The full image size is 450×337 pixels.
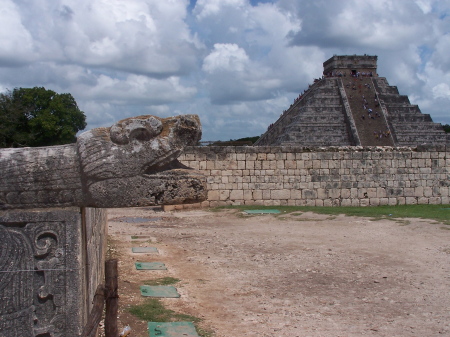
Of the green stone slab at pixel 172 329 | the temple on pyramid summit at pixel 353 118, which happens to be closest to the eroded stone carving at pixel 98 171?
the green stone slab at pixel 172 329

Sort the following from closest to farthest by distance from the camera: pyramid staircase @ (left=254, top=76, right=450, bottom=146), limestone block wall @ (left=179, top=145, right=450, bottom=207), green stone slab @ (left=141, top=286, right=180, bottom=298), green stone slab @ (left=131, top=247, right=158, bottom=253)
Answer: green stone slab @ (left=141, top=286, right=180, bottom=298) < green stone slab @ (left=131, top=247, right=158, bottom=253) < limestone block wall @ (left=179, top=145, right=450, bottom=207) < pyramid staircase @ (left=254, top=76, right=450, bottom=146)

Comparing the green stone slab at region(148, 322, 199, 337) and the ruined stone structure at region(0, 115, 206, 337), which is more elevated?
the ruined stone structure at region(0, 115, 206, 337)

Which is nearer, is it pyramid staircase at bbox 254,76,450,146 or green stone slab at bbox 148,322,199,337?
green stone slab at bbox 148,322,199,337

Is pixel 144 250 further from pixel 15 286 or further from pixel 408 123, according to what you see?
pixel 408 123

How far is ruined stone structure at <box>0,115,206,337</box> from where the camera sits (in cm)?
253

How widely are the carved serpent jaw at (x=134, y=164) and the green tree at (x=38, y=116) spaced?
Answer: 31.2 meters

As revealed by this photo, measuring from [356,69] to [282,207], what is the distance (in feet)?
86.9

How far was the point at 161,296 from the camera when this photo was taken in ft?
19.4

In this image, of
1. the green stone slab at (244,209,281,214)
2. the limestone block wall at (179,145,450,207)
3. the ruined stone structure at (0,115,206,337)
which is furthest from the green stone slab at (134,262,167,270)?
the limestone block wall at (179,145,450,207)

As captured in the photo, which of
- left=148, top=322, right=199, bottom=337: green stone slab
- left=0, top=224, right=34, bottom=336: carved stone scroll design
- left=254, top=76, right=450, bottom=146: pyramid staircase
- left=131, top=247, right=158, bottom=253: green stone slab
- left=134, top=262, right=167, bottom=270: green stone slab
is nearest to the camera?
left=0, top=224, right=34, bottom=336: carved stone scroll design

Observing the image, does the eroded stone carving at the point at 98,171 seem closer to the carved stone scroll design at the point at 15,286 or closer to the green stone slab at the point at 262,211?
the carved stone scroll design at the point at 15,286

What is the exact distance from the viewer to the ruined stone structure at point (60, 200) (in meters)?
2.53

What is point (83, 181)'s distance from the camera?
2566 mm

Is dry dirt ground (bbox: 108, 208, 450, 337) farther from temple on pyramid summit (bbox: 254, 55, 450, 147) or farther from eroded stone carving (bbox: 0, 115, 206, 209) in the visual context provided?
temple on pyramid summit (bbox: 254, 55, 450, 147)
